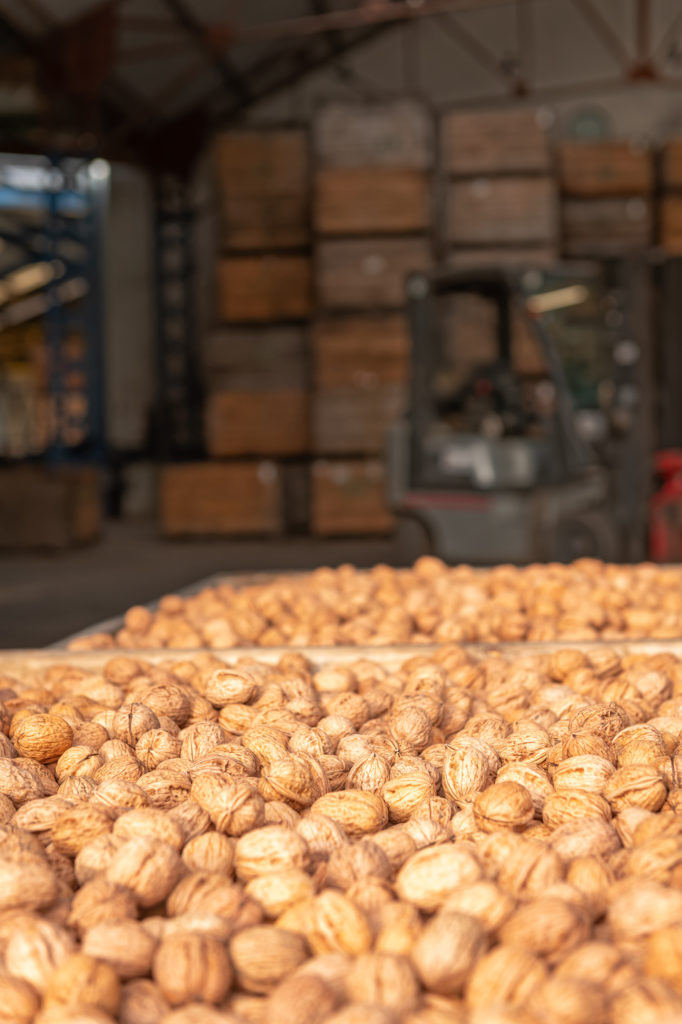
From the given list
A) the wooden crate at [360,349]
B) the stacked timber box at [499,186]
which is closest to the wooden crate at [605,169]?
the stacked timber box at [499,186]

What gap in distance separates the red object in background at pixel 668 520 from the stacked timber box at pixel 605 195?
173 inches

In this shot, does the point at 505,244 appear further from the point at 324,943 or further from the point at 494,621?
the point at 324,943

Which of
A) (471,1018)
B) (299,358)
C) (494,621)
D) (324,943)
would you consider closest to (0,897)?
(324,943)

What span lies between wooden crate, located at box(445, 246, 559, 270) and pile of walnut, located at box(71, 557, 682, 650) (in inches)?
258

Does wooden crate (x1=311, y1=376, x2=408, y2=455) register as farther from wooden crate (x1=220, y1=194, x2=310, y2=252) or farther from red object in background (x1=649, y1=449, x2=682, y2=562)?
red object in background (x1=649, y1=449, x2=682, y2=562)

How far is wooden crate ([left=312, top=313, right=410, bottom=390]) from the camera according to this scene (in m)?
9.48

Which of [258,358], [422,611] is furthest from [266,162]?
[422,611]

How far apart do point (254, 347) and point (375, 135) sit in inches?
92.7

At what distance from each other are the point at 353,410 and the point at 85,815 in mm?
8338

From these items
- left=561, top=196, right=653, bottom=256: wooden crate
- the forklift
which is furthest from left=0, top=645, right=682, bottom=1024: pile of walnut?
left=561, top=196, right=653, bottom=256: wooden crate

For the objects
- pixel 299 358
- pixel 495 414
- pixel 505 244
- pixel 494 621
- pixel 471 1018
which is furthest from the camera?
pixel 299 358

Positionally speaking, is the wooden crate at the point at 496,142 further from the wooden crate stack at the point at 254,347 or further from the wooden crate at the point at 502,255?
the wooden crate stack at the point at 254,347

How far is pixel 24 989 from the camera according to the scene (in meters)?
1.00

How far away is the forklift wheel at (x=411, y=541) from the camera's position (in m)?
6.09
